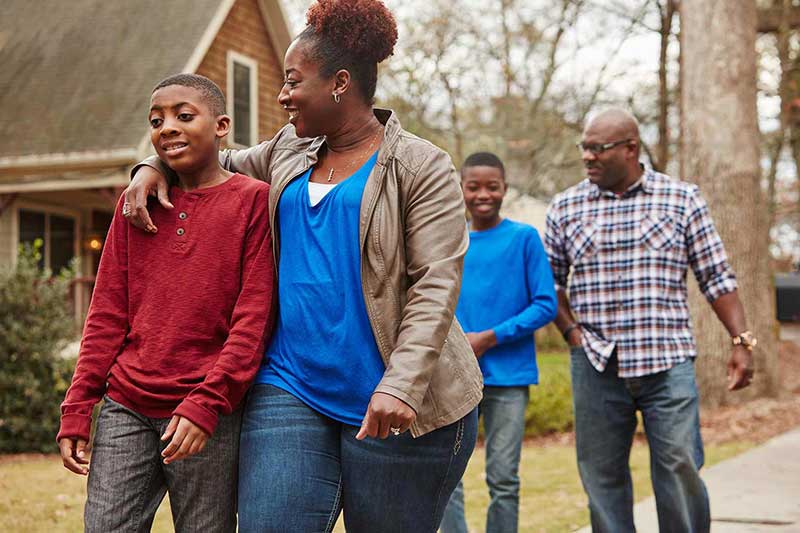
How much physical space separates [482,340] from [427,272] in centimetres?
206

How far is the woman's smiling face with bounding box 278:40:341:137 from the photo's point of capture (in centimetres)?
289

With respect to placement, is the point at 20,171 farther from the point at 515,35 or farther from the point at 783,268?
the point at 783,268

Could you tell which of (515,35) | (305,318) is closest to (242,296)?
(305,318)

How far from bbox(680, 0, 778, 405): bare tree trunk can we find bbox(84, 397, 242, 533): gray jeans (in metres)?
8.91

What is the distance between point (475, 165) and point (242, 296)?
98.6 inches

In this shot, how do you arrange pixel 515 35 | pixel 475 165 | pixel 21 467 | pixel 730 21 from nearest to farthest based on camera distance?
pixel 475 165 → pixel 21 467 → pixel 730 21 → pixel 515 35

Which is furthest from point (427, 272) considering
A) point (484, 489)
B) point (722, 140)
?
point (722, 140)

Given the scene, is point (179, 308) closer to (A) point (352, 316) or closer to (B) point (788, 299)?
(A) point (352, 316)

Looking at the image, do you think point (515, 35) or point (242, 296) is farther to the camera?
point (515, 35)

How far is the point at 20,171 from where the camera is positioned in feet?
49.7

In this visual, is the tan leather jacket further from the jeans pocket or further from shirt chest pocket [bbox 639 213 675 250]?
shirt chest pocket [bbox 639 213 675 250]

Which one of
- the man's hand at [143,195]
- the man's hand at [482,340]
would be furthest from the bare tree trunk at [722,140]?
the man's hand at [143,195]

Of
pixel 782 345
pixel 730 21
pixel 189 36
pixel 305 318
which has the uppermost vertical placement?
pixel 189 36

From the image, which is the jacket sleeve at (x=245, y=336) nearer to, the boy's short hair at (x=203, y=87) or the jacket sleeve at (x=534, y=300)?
the boy's short hair at (x=203, y=87)
